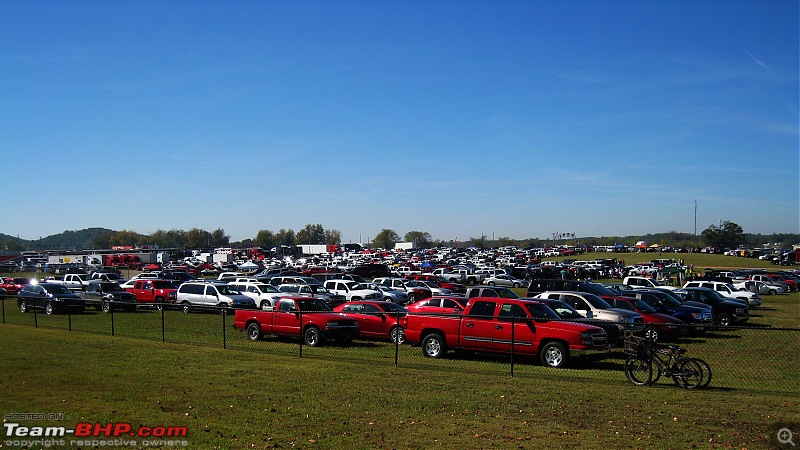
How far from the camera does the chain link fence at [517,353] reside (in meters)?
14.6

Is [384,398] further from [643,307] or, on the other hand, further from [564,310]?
[643,307]

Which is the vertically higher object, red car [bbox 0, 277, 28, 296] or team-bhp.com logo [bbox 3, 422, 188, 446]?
team-bhp.com logo [bbox 3, 422, 188, 446]

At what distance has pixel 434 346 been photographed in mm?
17859

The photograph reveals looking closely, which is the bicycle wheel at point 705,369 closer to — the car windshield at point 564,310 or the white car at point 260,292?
the car windshield at point 564,310

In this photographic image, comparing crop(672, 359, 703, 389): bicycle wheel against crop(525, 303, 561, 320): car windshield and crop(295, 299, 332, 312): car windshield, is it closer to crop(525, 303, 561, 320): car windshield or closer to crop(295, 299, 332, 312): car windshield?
crop(525, 303, 561, 320): car windshield

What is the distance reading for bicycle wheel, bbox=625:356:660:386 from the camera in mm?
12891

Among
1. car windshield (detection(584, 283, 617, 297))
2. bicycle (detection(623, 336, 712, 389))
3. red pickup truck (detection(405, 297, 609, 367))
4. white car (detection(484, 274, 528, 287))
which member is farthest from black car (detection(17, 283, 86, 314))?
white car (detection(484, 274, 528, 287))

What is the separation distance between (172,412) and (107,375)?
4058mm

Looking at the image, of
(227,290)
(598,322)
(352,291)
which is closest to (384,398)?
(598,322)

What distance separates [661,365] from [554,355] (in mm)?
3475

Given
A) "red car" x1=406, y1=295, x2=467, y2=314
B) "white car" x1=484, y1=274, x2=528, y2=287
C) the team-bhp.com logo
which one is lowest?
"white car" x1=484, y1=274, x2=528, y2=287

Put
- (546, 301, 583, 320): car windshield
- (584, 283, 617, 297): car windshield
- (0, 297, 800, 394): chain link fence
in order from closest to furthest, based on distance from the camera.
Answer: (0, 297, 800, 394): chain link fence < (546, 301, 583, 320): car windshield < (584, 283, 617, 297): car windshield

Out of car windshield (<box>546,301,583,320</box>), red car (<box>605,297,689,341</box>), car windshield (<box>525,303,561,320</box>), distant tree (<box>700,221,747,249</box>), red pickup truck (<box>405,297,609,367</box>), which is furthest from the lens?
distant tree (<box>700,221,747,249</box>)

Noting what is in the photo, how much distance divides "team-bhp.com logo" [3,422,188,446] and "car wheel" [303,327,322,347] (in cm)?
1123
